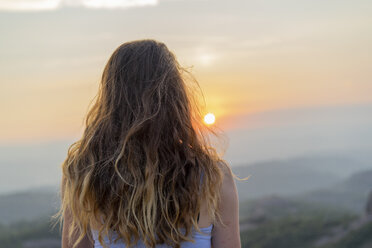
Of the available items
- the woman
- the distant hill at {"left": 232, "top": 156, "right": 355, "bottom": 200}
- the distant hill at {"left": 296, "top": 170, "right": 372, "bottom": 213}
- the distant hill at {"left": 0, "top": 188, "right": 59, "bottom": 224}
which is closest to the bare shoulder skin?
the woman

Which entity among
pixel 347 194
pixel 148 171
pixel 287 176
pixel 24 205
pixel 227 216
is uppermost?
pixel 148 171

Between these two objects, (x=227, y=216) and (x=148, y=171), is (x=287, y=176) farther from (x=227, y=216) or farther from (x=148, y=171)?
(x=148, y=171)

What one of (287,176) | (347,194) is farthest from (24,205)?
(287,176)

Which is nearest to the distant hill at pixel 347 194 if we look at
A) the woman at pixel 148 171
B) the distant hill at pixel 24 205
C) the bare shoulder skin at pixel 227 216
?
the distant hill at pixel 24 205

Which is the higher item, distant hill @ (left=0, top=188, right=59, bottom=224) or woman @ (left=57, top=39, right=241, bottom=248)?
woman @ (left=57, top=39, right=241, bottom=248)

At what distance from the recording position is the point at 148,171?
7.89ft

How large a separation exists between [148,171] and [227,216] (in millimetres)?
521

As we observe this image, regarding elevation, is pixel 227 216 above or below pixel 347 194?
above

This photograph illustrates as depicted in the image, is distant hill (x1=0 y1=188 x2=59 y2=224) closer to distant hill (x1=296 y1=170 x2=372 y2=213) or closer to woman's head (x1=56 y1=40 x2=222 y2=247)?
distant hill (x1=296 y1=170 x2=372 y2=213)

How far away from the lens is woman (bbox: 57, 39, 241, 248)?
2.41 m

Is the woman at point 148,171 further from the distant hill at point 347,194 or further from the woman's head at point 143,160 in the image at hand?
the distant hill at point 347,194

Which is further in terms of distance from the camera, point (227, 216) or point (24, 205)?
point (24, 205)

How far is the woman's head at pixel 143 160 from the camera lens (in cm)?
240

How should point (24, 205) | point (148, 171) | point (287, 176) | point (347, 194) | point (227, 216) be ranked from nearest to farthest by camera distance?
point (148, 171) → point (227, 216) → point (24, 205) → point (347, 194) → point (287, 176)
